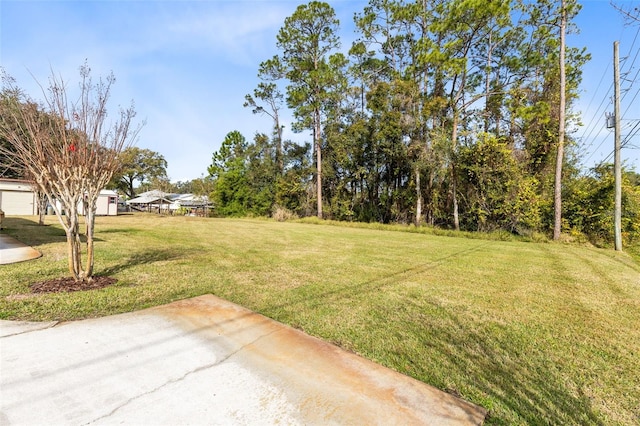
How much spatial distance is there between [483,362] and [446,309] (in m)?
1.16

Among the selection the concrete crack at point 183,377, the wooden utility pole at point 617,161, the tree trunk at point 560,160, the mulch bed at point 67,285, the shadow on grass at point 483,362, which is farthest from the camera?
the tree trunk at point 560,160

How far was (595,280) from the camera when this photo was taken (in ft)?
16.4

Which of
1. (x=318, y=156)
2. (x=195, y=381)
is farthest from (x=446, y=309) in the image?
(x=318, y=156)

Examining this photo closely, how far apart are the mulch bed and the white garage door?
21.6m

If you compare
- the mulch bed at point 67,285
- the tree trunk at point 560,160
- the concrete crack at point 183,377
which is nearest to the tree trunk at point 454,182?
the tree trunk at point 560,160

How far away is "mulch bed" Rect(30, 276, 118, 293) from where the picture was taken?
134 inches

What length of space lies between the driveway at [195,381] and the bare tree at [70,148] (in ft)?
5.23

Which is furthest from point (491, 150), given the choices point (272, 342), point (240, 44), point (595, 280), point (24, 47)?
point (24, 47)

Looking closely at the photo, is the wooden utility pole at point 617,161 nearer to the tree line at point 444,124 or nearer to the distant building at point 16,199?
the tree line at point 444,124

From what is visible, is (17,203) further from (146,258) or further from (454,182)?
(454,182)

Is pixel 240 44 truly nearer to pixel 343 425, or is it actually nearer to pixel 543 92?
pixel 343 425

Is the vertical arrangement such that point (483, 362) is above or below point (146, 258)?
below

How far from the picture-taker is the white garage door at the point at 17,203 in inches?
727

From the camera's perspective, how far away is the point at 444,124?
1506 cm
